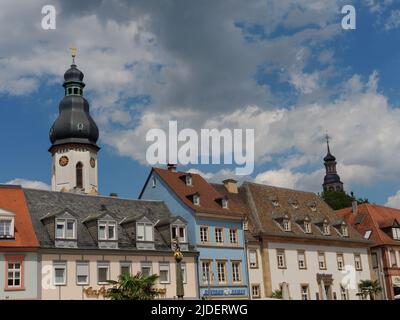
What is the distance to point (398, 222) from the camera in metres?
71.6

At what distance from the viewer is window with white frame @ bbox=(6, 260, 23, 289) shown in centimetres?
3950

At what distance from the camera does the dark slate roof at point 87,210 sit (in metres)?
43.6

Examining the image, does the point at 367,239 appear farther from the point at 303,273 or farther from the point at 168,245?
the point at 168,245

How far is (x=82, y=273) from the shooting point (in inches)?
1683

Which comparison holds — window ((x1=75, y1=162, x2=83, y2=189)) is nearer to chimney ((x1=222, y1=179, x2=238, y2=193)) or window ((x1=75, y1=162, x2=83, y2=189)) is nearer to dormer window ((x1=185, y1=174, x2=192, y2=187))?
chimney ((x1=222, y1=179, x2=238, y2=193))

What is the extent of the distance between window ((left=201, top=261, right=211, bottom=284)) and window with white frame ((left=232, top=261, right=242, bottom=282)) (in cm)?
Answer: 291

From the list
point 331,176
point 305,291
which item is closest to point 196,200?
point 305,291

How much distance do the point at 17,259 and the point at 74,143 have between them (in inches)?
1583

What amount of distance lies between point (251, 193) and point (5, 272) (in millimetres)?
27518

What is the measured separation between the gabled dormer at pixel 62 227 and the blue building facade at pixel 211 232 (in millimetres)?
10927

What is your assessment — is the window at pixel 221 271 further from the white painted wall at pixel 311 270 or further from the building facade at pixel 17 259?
the building facade at pixel 17 259

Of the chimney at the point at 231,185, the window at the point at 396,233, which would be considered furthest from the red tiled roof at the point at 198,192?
the window at the point at 396,233
